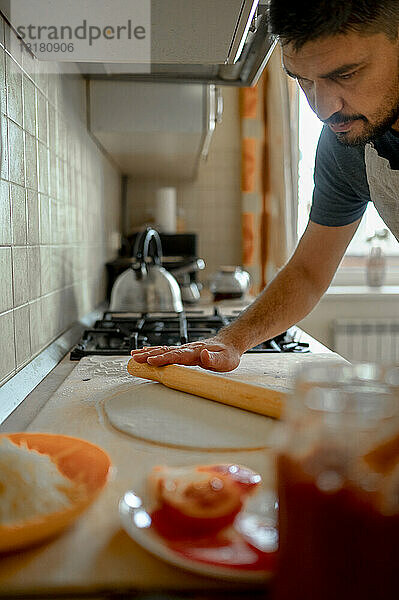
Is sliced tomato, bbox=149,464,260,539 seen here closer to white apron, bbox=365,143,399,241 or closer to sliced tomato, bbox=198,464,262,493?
sliced tomato, bbox=198,464,262,493

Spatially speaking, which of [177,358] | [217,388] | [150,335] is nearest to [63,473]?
[217,388]

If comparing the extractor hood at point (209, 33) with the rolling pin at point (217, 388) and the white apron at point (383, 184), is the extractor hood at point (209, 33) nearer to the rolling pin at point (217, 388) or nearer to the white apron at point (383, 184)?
the white apron at point (383, 184)

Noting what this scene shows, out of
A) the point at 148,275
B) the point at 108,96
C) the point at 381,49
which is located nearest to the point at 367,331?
the point at 148,275

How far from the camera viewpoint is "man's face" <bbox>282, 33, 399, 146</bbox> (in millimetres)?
902

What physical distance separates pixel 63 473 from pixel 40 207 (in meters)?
0.86

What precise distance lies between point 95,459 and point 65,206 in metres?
1.13

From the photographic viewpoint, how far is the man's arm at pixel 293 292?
1.21m

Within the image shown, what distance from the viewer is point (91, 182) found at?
7.19 feet

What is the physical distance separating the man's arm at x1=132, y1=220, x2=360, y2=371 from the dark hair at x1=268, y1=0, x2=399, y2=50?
1.81 ft

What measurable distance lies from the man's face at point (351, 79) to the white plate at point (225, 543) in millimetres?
678

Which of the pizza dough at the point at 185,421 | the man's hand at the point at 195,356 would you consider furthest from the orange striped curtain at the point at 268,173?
the pizza dough at the point at 185,421

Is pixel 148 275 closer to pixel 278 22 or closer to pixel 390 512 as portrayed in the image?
pixel 278 22

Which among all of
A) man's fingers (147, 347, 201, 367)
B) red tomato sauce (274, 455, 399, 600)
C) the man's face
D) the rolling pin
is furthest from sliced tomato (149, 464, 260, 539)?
the man's face

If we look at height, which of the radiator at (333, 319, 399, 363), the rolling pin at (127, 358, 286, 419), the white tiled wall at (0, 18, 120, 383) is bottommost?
the radiator at (333, 319, 399, 363)
